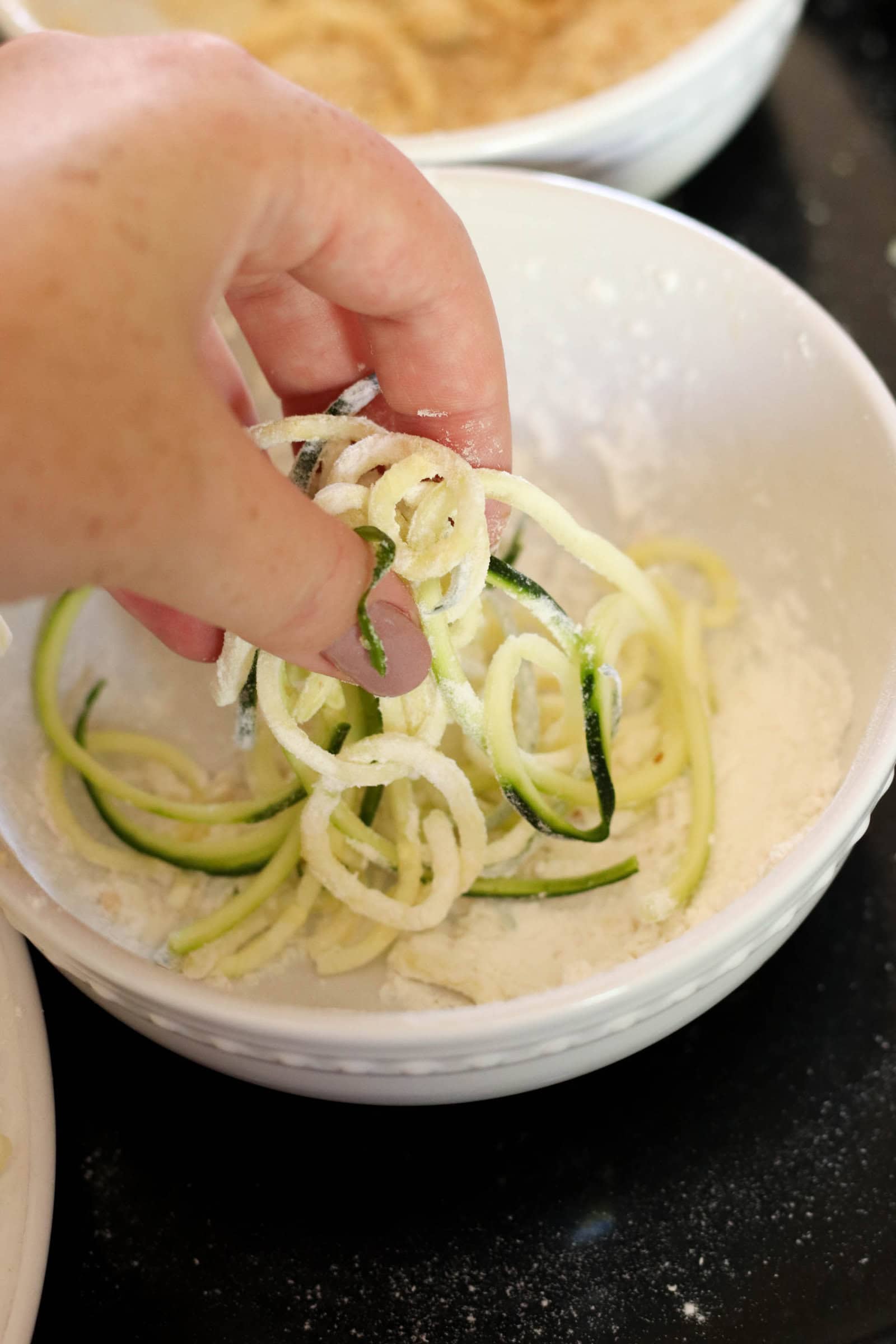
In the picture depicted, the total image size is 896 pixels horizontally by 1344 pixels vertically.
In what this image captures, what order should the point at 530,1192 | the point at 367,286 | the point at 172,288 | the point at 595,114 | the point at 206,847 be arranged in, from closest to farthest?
the point at 172,288 < the point at 367,286 < the point at 530,1192 < the point at 206,847 < the point at 595,114

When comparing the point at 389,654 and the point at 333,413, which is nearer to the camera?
the point at 389,654

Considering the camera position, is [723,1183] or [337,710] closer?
[723,1183]

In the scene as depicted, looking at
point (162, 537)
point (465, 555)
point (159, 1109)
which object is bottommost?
point (159, 1109)

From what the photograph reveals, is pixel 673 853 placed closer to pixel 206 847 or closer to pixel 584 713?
pixel 584 713

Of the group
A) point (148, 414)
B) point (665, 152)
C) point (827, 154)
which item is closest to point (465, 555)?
point (148, 414)

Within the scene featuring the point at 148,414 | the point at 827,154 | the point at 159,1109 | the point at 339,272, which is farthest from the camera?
the point at 827,154

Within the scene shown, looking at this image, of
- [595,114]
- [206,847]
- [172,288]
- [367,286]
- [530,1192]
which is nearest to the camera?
[172,288]

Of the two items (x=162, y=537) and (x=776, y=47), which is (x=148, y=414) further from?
(x=776, y=47)

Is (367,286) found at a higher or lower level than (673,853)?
higher

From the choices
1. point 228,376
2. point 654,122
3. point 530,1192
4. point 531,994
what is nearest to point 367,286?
point 228,376
